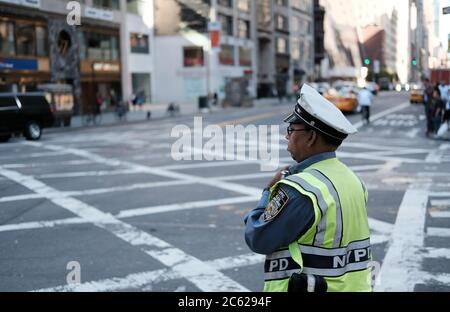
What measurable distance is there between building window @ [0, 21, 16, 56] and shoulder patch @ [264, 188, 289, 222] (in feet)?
111

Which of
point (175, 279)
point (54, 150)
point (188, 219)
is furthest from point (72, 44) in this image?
point (175, 279)

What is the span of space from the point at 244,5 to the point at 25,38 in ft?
129

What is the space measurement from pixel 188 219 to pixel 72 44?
33.4m

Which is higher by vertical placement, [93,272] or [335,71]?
[335,71]

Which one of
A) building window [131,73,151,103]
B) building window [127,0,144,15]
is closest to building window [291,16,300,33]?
building window [131,73,151,103]

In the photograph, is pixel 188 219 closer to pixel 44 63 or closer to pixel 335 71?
pixel 44 63

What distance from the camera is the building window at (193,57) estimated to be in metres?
60.2

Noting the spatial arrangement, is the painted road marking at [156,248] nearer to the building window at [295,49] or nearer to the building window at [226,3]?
the building window at [226,3]

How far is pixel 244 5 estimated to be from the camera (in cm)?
6944

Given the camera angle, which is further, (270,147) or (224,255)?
(270,147)

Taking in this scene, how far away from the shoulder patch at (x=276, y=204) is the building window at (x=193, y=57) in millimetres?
58808

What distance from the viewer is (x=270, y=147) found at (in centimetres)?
Result: 1741

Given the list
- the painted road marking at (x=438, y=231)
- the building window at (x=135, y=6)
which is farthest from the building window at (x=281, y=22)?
the painted road marking at (x=438, y=231)

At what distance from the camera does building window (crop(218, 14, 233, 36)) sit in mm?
62959
